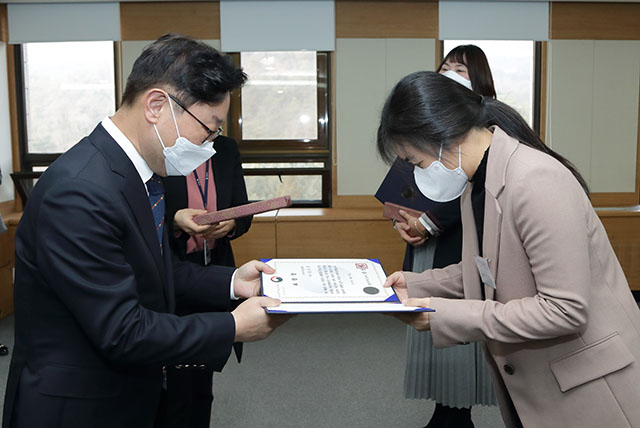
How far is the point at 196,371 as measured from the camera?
2109 millimetres

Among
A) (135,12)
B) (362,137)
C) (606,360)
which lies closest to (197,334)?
(606,360)

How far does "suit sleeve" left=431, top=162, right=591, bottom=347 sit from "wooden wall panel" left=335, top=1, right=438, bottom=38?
3814mm

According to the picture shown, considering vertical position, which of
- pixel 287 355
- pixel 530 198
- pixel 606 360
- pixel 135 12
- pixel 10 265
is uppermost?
pixel 135 12

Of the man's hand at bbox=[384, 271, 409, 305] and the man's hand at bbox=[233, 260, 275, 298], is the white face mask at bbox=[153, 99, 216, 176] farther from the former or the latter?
the man's hand at bbox=[384, 271, 409, 305]

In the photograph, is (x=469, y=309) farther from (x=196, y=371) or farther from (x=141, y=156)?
(x=196, y=371)

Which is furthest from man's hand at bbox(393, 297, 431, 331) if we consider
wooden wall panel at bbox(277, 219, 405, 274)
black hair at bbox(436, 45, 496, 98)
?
wooden wall panel at bbox(277, 219, 405, 274)

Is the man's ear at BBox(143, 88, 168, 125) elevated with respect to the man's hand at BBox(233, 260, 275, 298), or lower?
elevated

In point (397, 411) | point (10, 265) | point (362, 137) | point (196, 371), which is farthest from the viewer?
point (362, 137)

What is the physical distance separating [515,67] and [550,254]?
4262 millimetres

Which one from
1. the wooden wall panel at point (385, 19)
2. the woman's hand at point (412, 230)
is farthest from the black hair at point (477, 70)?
the wooden wall panel at point (385, 19)

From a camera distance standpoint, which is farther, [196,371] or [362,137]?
[362,137]

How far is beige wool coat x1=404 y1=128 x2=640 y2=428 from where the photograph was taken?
3.69 ft

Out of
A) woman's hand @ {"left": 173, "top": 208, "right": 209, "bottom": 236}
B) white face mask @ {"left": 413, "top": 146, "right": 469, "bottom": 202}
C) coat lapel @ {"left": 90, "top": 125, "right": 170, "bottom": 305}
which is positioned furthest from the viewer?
woman's hand @ {"left": 173, "top": 208, "right": 209, "bottom": 236}

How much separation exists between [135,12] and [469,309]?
429 centimetres
